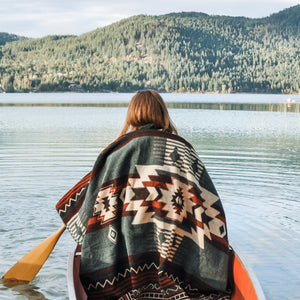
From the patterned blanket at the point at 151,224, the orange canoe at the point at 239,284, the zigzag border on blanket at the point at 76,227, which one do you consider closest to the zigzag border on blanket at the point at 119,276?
the patterned blanket at the point at 151,224

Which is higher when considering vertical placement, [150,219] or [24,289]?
[150,219]

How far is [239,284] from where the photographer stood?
4547 millimetres

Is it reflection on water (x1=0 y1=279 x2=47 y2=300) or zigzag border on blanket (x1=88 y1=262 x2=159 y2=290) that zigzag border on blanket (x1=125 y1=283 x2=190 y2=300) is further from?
reflection on water (x1=0 y1=279 x2=47 y2=300)

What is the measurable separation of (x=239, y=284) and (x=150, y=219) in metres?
1.07

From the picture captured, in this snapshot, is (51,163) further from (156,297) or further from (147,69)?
(147,69)

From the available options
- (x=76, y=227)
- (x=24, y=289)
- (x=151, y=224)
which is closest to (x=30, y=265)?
(x=24, y=289)

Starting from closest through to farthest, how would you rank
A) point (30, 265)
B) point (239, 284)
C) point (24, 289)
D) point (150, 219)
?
point (150, 219)
point (239, 284)
point (24, 289)
point (30, 265)

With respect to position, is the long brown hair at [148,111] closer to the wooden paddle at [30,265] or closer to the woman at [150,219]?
Answer: the woman at [150,219]

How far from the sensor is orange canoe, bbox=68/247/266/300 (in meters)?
4.21

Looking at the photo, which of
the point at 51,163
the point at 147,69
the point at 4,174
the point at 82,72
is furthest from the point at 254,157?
the point at 147,69

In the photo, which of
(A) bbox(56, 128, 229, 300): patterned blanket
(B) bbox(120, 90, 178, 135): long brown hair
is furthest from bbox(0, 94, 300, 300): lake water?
(B) bbox(120, 90, 178, 135): long brown hair

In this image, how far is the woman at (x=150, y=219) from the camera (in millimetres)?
4105

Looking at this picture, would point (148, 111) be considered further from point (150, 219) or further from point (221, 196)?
point (221, 196)

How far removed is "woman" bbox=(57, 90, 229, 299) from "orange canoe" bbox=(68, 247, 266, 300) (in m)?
0.11
